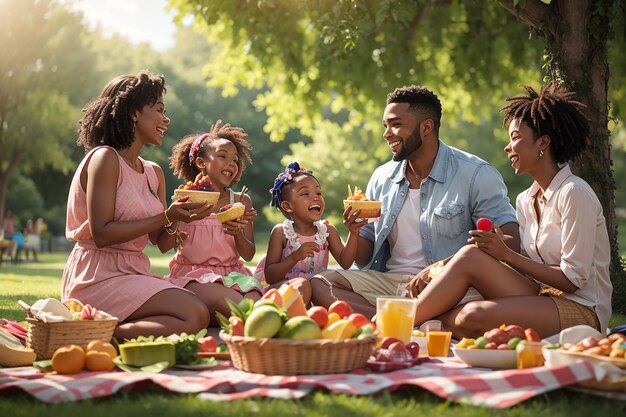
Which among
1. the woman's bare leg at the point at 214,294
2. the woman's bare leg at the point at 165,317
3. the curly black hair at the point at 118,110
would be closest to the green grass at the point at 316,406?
the woman's bare leg at the point at 165,317

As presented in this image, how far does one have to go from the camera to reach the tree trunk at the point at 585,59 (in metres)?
9.28

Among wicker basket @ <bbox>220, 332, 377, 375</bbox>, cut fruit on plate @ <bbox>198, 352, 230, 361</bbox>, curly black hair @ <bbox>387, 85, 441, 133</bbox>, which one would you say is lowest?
cut fruit on plate @ <bbox>198, 352, 230, 361</bbox>

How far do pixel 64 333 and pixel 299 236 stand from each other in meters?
2.47

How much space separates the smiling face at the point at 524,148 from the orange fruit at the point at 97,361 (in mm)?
3021

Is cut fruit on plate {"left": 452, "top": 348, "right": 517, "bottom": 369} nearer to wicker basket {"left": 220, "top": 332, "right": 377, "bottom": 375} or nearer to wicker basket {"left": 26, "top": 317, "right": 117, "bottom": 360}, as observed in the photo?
wicker basket {"left": 220, "top": 332, "right": 377, "bottom": 375}

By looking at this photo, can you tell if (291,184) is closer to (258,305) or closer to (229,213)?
(229,213)

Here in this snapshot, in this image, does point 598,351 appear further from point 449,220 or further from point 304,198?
point 304,198

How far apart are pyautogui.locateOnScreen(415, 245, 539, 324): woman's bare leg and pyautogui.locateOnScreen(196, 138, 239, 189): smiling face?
204 centimetres

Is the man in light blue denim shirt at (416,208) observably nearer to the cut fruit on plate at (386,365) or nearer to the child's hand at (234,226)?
the child's hand at (234,226)

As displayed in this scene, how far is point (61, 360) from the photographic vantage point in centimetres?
519

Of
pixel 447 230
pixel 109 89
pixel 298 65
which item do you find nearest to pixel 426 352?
pixel 447 230

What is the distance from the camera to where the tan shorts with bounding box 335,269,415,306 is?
23.9 ft

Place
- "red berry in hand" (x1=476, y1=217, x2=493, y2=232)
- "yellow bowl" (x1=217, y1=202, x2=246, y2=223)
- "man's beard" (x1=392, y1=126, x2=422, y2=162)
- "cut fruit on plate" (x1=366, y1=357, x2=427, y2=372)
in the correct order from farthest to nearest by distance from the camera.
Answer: "man's beard" (x1=392, y1=126, x2=422, y2=162) < "yellow bowl" (x1=217, y1=202, x2=246, y2=223) < "red berry in hand" (x1=476, y1=217, x2=493, y2=232) < "cut fruit on plate" (x1=366, y1=357, x2=427, y2=372)

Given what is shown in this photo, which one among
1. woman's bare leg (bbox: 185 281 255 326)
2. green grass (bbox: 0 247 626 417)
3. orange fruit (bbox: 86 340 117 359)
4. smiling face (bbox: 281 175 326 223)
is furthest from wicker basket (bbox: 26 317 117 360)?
smiling face (bbox: 281 175 326 223)
